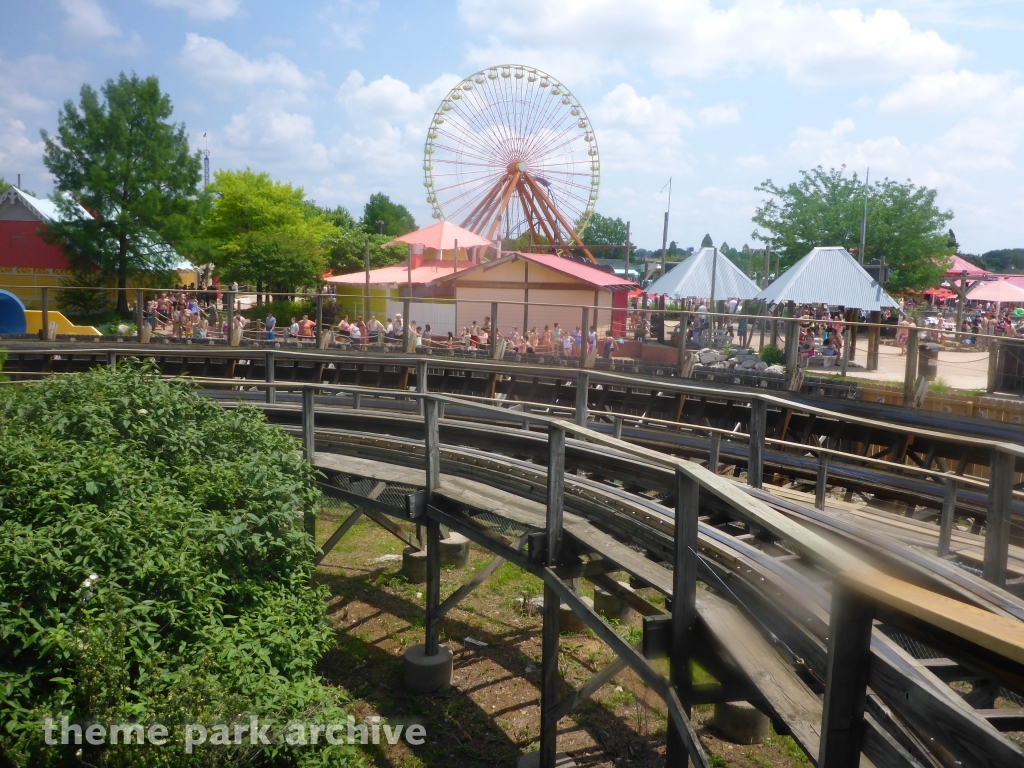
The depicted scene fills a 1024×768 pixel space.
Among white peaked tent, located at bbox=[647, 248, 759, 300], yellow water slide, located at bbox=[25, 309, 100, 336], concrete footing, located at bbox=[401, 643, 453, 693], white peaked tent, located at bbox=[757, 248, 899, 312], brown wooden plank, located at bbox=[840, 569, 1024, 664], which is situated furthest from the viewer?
yellow water slide, located at bbox=[25, 309, 100, 336]

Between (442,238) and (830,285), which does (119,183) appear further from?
(830,285)

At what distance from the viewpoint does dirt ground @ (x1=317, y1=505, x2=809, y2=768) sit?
22.9ft

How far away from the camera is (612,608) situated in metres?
9.67

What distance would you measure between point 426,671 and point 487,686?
673 millimetres

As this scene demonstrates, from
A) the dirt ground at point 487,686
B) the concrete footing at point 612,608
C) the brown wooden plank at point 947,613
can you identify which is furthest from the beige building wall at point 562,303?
the brown wooden plank at point 947,613

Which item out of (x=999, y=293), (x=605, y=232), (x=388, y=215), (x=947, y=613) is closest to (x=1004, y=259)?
(x=605, y=232)

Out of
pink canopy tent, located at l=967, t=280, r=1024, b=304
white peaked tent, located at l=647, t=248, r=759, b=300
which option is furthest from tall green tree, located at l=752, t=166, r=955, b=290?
white peaked tent, located at l=647, t=248, r=759, b=300

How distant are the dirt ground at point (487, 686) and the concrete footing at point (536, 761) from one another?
99 millimetres

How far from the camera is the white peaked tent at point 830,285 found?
16.2 meters

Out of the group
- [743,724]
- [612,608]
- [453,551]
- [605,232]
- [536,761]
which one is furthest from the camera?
[605,232]

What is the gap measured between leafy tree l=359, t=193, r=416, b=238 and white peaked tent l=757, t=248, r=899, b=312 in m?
79.0

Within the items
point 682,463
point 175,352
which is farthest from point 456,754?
point 175,352

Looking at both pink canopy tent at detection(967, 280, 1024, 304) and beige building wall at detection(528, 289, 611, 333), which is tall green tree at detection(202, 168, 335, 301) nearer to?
beige building wall at detection(528, 289, 611, 333)

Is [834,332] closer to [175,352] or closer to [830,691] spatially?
[175,352]
